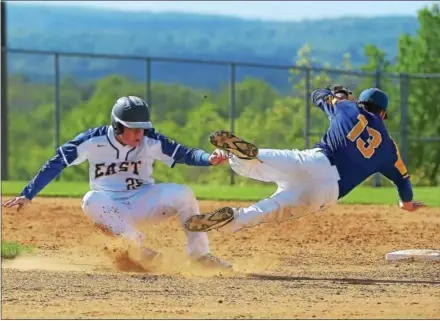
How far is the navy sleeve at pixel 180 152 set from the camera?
31.3 ft

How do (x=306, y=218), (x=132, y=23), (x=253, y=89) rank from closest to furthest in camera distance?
1. (x=306, y=218)
2. (x=253, y=89)
3. (x=132, y=23)

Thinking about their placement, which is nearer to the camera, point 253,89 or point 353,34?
point 253,89

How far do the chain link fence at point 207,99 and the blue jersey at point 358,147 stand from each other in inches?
134

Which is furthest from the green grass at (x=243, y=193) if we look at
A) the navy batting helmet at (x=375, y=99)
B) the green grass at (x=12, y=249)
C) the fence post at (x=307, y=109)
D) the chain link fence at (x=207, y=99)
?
the navy batting helmet at (x=375, y=99)

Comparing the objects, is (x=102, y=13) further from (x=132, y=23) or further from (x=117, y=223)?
(x=117, y=223)

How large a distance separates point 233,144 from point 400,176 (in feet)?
4.71

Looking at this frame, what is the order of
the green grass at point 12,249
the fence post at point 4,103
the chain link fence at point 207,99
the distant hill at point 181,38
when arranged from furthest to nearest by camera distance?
the distant hill at point 181,38
the chain link fence at point 207,99
the fence post at point 4,103
the green grass at point 12,249

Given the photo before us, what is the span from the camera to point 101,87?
82188 mm

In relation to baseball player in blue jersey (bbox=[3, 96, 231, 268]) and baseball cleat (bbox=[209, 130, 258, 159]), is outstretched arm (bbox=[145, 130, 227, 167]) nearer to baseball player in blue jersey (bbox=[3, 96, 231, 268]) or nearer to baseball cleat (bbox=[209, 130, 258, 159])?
baseball player in blue jersey (bbox=[3, 96, 231, 268])

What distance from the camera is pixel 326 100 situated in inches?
394

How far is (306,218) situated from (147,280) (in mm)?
5540

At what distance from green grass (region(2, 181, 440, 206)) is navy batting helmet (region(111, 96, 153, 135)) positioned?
7368mm

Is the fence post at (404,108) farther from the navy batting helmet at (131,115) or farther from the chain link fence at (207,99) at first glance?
the navy batting helmet at (131,115)

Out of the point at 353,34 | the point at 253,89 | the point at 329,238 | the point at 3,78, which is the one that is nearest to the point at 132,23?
the point at 353,34
